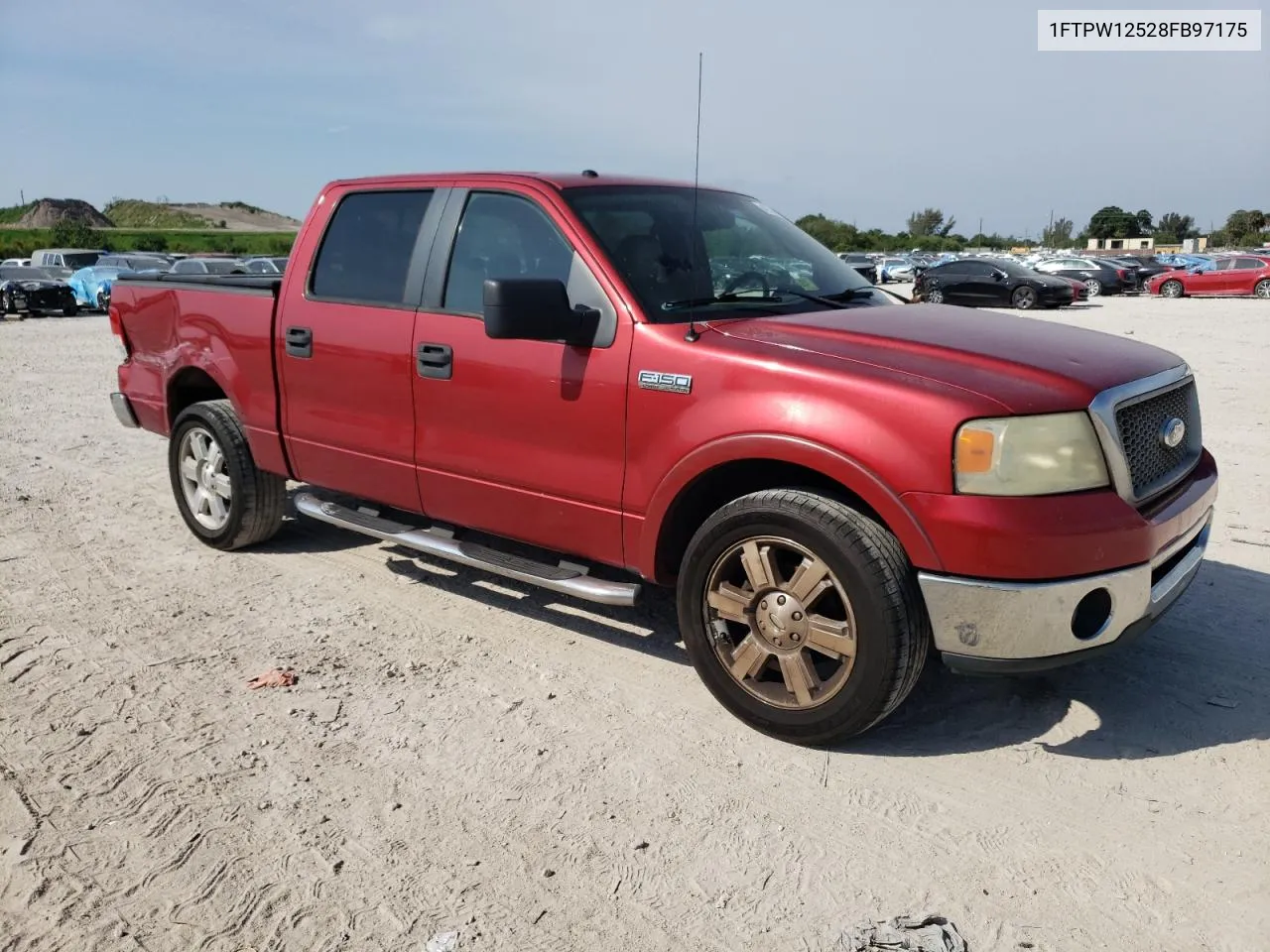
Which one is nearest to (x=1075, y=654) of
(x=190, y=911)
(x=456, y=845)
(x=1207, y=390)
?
(x=456, y=845)

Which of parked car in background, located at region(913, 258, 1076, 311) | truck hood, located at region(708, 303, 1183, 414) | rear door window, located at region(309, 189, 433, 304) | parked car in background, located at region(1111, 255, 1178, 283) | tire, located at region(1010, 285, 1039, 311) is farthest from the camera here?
parked car in background, located at region(1111, 255, 1178, 283)

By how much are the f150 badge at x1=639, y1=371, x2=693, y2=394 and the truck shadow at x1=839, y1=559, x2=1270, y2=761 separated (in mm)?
1371

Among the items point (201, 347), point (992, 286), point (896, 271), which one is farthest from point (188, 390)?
point (896, 271)

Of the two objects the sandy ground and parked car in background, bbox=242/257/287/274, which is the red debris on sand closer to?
the sandy ground

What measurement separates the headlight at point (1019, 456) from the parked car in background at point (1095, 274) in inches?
1251

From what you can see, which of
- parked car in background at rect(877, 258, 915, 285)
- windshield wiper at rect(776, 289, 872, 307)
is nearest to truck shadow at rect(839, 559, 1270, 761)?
windshield wiper at rect(776, 289, 872, 307)

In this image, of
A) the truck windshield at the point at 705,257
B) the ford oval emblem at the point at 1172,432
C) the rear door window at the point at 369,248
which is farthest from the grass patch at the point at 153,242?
the ford oval emblem at the point at 1172,432

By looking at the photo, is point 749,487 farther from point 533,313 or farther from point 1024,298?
point 1024,298

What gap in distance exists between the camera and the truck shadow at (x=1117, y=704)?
11.3 ft

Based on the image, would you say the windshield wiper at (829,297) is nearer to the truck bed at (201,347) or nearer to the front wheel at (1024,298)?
the truck bed at (201,347)

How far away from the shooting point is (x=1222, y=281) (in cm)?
2966

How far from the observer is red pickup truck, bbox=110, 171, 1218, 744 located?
9.91ft

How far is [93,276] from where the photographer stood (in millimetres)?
26516

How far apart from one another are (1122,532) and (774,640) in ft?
3.75
